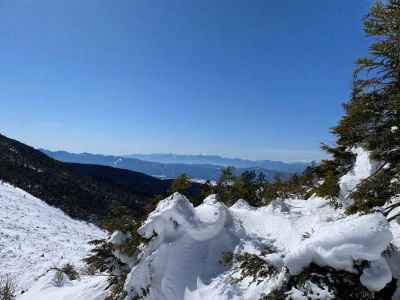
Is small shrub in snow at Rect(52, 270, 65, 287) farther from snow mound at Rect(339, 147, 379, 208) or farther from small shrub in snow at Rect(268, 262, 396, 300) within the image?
small shrub in snow at Rect(268, 262, 396, 300)

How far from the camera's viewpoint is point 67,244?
3741cm

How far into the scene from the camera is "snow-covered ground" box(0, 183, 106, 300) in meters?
→ 17.3

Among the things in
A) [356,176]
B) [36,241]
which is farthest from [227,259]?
[36,241]

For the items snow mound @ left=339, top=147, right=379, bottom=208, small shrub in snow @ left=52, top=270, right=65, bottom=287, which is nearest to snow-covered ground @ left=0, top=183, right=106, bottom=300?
small shrub in snow @ left=52, top=270, right=65, bottom=287

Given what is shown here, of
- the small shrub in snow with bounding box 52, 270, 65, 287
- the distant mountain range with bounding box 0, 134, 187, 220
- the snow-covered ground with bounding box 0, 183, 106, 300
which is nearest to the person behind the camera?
the small shrub in snow with bounding box 52, 270, 65, 287

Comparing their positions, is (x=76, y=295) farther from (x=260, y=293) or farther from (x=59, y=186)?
(x=59, y=186)

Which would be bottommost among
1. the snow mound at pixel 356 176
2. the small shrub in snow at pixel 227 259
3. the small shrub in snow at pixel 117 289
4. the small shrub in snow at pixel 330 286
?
the small shrub in snow at pixel 117 289

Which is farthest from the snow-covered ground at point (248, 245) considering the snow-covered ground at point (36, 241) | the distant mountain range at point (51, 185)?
the distant mountain range at point (51, 185)

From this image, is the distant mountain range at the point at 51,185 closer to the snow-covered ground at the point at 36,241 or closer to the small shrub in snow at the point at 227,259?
the snow-covered ground at the point at 36,241

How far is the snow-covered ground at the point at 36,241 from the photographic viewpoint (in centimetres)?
1731

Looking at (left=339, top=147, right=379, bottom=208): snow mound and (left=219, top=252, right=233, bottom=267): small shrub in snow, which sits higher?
Result: (left=339, top=147, right=379, bottom=208): snow mound

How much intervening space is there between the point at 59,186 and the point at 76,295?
6268 cm

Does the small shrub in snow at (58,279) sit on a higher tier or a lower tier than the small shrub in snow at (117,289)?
lower

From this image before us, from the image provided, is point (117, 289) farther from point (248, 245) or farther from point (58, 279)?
point (58, 279)
